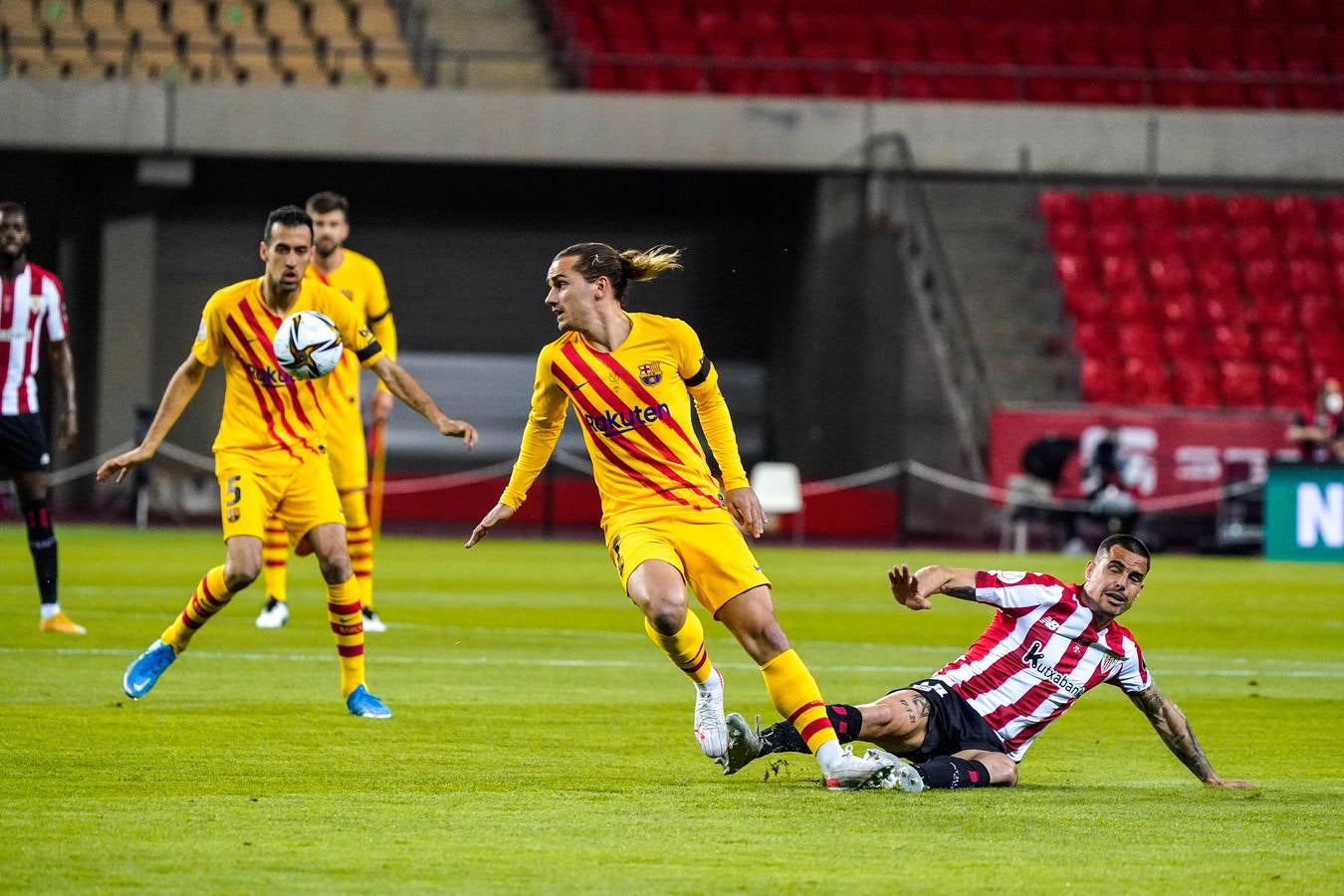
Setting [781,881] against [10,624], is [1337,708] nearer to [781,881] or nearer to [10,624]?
[781,881]

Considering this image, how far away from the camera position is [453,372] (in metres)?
30.4

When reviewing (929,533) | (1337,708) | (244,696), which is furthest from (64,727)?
(929,533)

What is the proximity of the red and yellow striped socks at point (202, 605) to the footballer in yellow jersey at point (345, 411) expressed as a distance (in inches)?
122

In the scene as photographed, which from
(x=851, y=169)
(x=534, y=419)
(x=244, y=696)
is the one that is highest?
(x=851, y=169)

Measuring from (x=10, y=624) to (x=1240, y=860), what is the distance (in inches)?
356

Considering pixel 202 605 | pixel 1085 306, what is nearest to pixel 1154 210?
pixel 1085 306

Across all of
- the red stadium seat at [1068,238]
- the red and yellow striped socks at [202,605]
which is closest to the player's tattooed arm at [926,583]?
the red and yellow striped socks at [202,605]

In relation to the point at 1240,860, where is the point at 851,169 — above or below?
above

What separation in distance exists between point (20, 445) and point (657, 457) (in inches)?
240

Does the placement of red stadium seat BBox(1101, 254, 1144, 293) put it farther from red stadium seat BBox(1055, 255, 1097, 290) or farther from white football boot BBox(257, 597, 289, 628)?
white football boot BBox(257, 597, 289, 628)

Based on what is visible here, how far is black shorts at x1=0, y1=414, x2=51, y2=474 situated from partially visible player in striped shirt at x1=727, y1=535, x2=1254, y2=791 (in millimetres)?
6402

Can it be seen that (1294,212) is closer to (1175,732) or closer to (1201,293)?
(1201,293)

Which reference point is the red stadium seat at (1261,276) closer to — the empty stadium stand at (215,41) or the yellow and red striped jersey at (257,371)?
the empty stadium stand at (215,41)

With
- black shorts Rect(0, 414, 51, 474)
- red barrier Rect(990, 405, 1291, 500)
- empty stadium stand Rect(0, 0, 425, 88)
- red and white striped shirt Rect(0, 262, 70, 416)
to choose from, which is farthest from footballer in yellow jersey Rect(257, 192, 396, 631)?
empty stadium stand Rect(0, 0, 425, 88)
